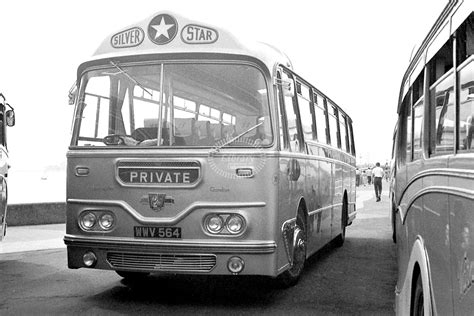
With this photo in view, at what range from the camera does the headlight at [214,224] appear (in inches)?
241

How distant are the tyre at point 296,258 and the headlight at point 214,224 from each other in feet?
4.22

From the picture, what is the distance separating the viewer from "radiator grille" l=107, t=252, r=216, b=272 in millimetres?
6113

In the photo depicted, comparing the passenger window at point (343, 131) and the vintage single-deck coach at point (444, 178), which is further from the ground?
the passenger window at point (343, 131)

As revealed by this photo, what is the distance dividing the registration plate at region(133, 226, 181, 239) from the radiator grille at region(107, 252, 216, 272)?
19cm

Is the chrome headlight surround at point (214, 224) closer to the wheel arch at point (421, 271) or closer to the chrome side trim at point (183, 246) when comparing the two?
the chrome side trim at point (183, 246)

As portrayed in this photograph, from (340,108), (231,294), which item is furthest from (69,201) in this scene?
(340,108)

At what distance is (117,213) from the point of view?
6434 millimetres

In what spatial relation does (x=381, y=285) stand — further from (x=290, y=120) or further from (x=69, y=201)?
(x=69, y=201)

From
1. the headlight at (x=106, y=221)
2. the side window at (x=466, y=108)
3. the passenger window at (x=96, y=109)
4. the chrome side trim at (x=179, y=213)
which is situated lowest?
the headlight at (x=106, y=221)

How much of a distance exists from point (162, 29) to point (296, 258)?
3043mm

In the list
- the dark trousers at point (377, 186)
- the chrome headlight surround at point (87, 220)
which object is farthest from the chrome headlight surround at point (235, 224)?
the dark trousers at point (377, 186)

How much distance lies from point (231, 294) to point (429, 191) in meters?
3.99

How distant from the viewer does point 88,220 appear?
21.5 ft

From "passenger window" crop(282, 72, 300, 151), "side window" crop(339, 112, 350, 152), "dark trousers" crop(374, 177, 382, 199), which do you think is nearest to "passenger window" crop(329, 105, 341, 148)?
"side window" crop(339, 112, 350, 152)
